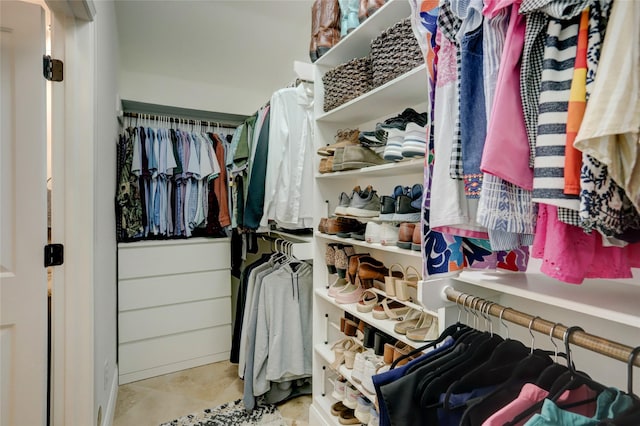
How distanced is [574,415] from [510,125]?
462 mm

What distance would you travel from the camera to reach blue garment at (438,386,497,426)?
2.03 feet

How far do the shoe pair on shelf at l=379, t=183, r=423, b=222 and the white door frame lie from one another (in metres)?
1.09

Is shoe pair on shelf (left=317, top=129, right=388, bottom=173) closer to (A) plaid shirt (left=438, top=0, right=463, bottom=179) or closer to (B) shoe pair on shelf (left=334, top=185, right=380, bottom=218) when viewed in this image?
(B) shoe pair on shelf (left=334, top=185, right=380, bottom=218)

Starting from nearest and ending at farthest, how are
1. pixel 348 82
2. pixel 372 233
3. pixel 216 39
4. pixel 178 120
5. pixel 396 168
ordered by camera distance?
pixel 396 168, pixel 372 233, pixel 348 82, pixel 216 39, pixel 178 120

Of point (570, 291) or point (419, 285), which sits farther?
point (419, 285)

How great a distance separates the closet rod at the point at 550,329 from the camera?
52 centimetres

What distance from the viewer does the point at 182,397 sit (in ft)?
6.64

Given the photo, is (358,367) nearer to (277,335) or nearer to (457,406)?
(277,335)

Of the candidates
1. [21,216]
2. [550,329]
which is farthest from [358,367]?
[21,216]

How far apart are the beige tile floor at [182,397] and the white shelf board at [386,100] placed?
5.31ft

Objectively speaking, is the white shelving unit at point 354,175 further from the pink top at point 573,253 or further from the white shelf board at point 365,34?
the pink top at point 573,253

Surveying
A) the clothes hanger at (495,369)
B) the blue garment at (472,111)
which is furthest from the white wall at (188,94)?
the clothes hanger at (495,369)

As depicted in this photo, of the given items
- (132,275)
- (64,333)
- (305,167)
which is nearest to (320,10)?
(305,167)

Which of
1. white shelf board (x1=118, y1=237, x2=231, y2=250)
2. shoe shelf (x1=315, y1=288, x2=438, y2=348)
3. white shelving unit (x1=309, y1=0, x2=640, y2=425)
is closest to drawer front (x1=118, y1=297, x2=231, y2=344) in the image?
white shelf board (x1=118, y1=237, x2=231, y2=250)
